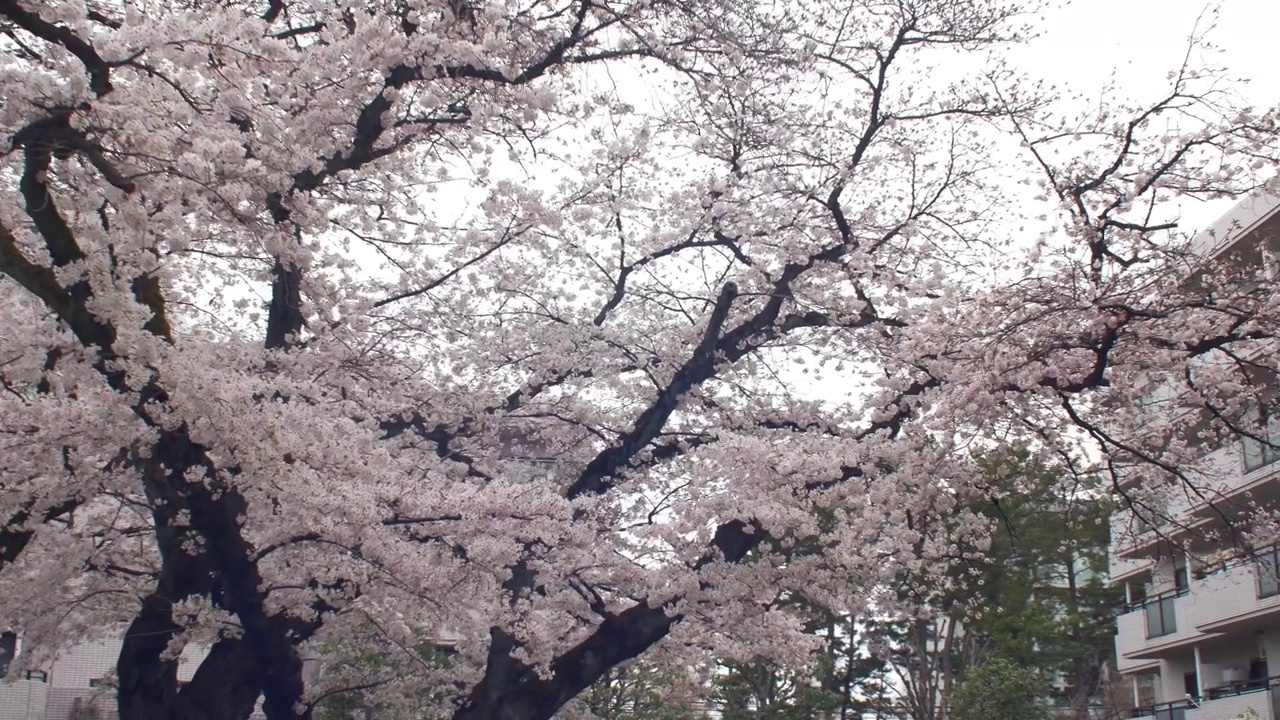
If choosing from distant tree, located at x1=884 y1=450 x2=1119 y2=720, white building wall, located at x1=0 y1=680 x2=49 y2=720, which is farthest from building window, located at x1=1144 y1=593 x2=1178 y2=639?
white building wall, located at x1=0 y1=680 x2=49 y2=720

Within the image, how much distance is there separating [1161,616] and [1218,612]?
11.2ft

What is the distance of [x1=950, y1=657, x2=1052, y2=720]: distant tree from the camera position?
19.4 meters

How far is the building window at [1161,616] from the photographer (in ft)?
69.5

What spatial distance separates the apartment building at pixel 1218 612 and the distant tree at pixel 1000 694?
2.78m

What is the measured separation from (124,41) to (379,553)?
11.7 feet

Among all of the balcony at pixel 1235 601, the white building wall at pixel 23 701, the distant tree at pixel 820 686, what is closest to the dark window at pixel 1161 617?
the balcony at pixel 1235 601

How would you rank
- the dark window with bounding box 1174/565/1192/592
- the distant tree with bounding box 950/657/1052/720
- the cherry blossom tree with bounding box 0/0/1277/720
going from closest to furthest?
the cherry blossom tree with bounding box 0/0/1277/720
the distant tree with bounding box 950/657/1052/720
the dark window with bounding box 1174/565/1192/592

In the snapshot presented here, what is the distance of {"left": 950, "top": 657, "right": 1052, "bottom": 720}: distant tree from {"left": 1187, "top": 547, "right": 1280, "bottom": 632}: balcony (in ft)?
9.76

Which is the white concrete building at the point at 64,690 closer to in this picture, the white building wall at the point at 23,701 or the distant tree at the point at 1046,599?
the white building wall at the point at 23,701

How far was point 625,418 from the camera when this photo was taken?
38.2ft

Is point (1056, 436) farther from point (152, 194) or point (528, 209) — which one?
point (152, 194)

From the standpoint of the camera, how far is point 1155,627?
865 inches

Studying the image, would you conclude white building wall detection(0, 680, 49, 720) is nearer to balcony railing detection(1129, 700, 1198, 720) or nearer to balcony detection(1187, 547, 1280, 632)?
balcony detection(1187, 547, 1280, 632)

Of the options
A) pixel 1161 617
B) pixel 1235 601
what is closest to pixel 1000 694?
pixel 1235 601
